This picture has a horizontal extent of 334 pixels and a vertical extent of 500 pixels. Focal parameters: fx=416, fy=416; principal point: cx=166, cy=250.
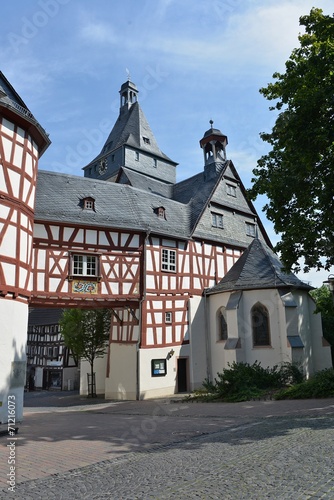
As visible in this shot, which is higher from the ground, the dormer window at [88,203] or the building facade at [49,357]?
the dormer window at [88,203]

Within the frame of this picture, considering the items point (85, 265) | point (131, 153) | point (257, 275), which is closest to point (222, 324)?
point (257, 275)

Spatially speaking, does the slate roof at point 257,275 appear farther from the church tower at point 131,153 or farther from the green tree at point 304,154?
the church tower at point 131,153

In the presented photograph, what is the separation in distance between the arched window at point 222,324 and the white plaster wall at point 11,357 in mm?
12820

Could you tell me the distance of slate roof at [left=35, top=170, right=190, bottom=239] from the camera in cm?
1958

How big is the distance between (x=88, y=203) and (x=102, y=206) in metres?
0.93

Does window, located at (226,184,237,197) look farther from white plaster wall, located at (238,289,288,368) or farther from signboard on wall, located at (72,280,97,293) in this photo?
signboard on wall, located at (72,280,97,293)

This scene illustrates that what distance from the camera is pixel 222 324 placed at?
2439 centimetres

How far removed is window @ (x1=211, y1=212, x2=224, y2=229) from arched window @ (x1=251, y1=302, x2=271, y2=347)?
6513mm

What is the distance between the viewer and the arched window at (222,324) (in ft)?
79.2

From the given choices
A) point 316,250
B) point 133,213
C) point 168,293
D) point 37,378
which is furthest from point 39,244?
point 37,378

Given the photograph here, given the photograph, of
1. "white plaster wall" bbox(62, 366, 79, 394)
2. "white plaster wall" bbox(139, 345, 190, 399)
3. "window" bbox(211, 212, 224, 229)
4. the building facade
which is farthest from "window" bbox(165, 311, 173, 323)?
"white plaster wall" bbox(62, 366, 79, 394)

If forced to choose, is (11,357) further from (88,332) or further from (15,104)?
(88,332)

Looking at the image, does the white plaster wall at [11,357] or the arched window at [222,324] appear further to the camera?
the arched window at [222,324]

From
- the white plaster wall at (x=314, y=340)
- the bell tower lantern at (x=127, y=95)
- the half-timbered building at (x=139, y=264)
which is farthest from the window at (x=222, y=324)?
the bell tower lantern at (x=127, y=95)
